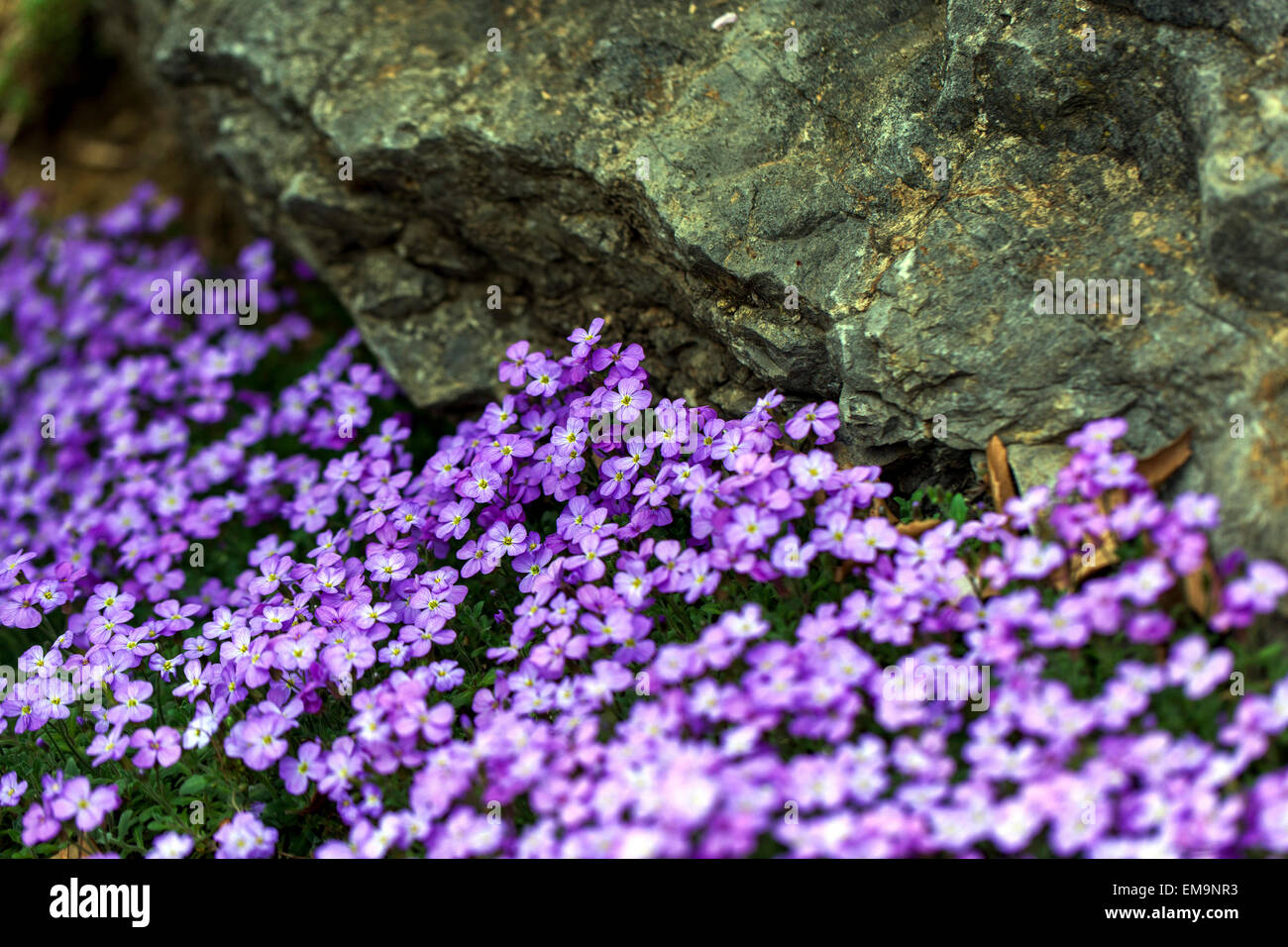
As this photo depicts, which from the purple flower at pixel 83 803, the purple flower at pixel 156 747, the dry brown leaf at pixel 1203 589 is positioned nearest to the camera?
the dry brown leaf at pixel 1203 589

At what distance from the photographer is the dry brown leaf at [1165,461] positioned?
127 inches

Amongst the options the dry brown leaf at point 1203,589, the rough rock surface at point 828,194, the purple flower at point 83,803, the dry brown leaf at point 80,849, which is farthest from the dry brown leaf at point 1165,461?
the dry brown leaf at point 80,849

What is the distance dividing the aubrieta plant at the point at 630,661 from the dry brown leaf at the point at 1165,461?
117 millimetres

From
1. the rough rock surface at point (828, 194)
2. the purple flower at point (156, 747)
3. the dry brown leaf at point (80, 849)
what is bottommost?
the dry brown leaf at point (80, 849)

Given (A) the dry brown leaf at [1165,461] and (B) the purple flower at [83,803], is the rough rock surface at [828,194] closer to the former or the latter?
(A) the dry brown leaf at [1165,461]

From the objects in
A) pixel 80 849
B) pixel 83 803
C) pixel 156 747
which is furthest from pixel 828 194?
pixel 80 849

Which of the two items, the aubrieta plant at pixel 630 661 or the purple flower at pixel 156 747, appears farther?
the purple flower at pixel 156 747

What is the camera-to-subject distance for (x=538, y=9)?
15.8 feet

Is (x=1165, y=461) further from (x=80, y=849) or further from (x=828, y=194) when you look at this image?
(x=80, y=849)

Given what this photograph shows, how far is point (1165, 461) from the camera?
325 centimetres

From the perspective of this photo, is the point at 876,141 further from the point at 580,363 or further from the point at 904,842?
the point at 904,842

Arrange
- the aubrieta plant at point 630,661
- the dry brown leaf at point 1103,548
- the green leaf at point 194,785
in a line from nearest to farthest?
the aubrieta plant at point 630,661 < the dry brown leaf at point 1103,548 < the green leaf at point 194,785

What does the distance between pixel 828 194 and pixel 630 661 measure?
1.76 m
